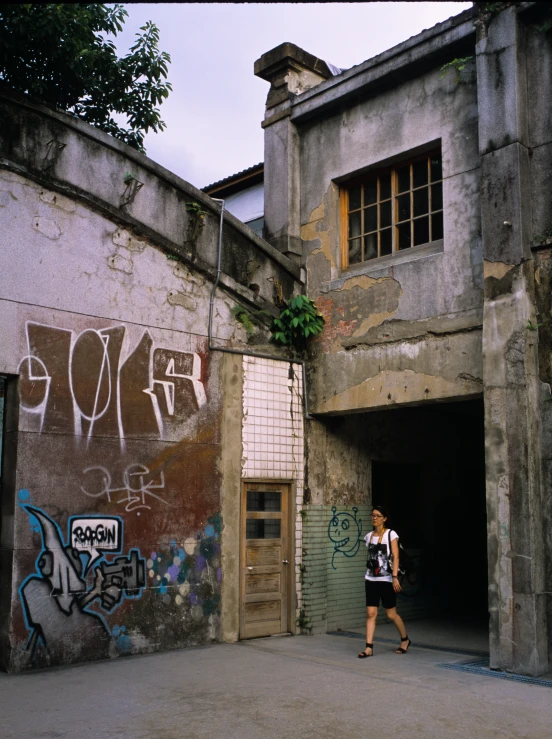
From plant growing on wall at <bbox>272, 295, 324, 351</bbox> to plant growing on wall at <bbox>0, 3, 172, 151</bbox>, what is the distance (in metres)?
3.12

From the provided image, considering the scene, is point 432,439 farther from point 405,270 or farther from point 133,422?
point 133,422

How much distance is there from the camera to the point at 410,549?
39.4 ft

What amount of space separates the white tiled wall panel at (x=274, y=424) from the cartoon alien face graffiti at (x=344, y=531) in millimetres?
609

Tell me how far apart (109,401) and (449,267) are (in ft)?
13.9

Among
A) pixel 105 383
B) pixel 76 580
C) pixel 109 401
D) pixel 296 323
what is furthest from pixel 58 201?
pixel 76 580

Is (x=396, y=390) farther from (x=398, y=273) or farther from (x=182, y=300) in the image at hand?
(x=182, y=300)

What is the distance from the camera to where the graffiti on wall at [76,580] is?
7754 mm

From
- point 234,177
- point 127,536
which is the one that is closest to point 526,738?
point 127,536

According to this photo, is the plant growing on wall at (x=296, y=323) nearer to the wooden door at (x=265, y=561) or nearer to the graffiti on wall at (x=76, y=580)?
the wooden door at (x=265, y=561)

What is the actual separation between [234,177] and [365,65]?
5.14 metres

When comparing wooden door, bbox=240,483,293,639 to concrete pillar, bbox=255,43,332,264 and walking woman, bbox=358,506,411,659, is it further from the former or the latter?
concrete pillar, bbox=255,43,332,264

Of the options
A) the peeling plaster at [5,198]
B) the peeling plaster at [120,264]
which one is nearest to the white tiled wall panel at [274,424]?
the peeling plaster at [120,264]

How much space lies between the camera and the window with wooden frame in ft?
31.8

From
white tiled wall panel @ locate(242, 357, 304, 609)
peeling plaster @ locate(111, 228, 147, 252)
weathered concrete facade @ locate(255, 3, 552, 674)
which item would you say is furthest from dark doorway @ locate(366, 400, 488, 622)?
peeling plaster @ locate(111, 228, 147, 252)
